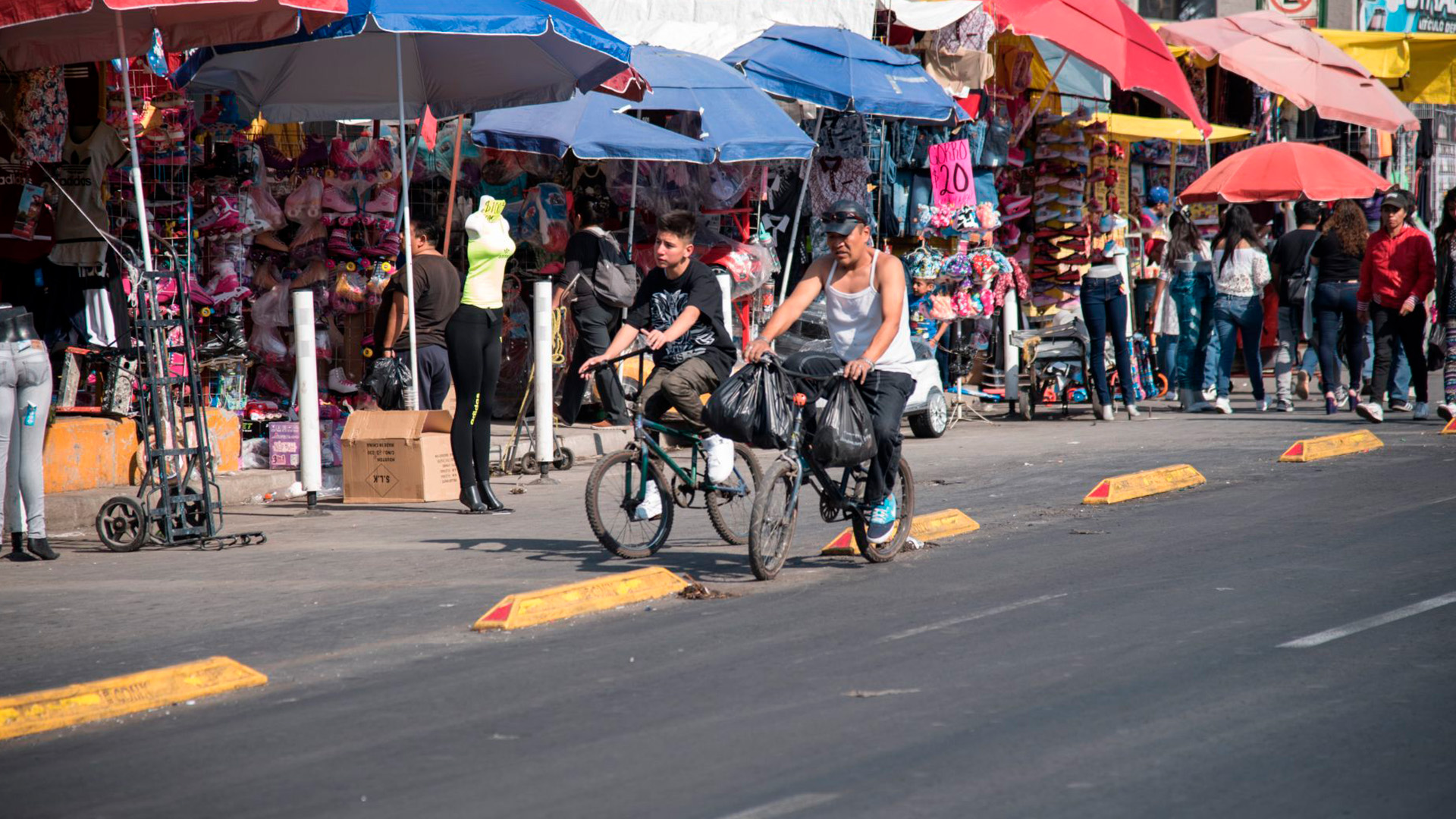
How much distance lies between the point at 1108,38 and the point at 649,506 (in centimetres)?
990

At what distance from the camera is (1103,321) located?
17.1 metres

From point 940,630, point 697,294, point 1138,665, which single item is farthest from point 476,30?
point 1138,665

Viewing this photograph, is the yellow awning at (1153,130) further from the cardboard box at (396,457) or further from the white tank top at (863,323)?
the white tank top at (863,323)

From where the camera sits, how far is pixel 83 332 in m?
12.4

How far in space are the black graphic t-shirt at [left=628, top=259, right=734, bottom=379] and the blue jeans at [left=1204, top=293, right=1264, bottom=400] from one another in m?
9.47

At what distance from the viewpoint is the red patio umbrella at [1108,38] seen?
16.5 m

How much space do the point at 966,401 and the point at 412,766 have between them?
12972 millimetres

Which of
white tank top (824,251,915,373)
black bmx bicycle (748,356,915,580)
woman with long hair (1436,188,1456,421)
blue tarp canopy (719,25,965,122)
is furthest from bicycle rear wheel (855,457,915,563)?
woman with long hair (1436,188,1456,421)

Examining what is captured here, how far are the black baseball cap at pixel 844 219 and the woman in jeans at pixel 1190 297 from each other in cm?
1058

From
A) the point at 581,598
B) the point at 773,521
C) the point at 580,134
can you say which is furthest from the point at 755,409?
the point at 580,134

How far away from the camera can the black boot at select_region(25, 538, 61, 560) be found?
31.7ft

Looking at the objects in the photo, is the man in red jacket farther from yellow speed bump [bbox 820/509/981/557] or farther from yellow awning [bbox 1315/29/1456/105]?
yellow awning [bbox 1315/29/1456/105]

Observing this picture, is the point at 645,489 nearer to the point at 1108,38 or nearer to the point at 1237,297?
the point at 1108,38

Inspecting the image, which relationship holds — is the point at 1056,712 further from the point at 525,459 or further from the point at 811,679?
the point at 525,459
